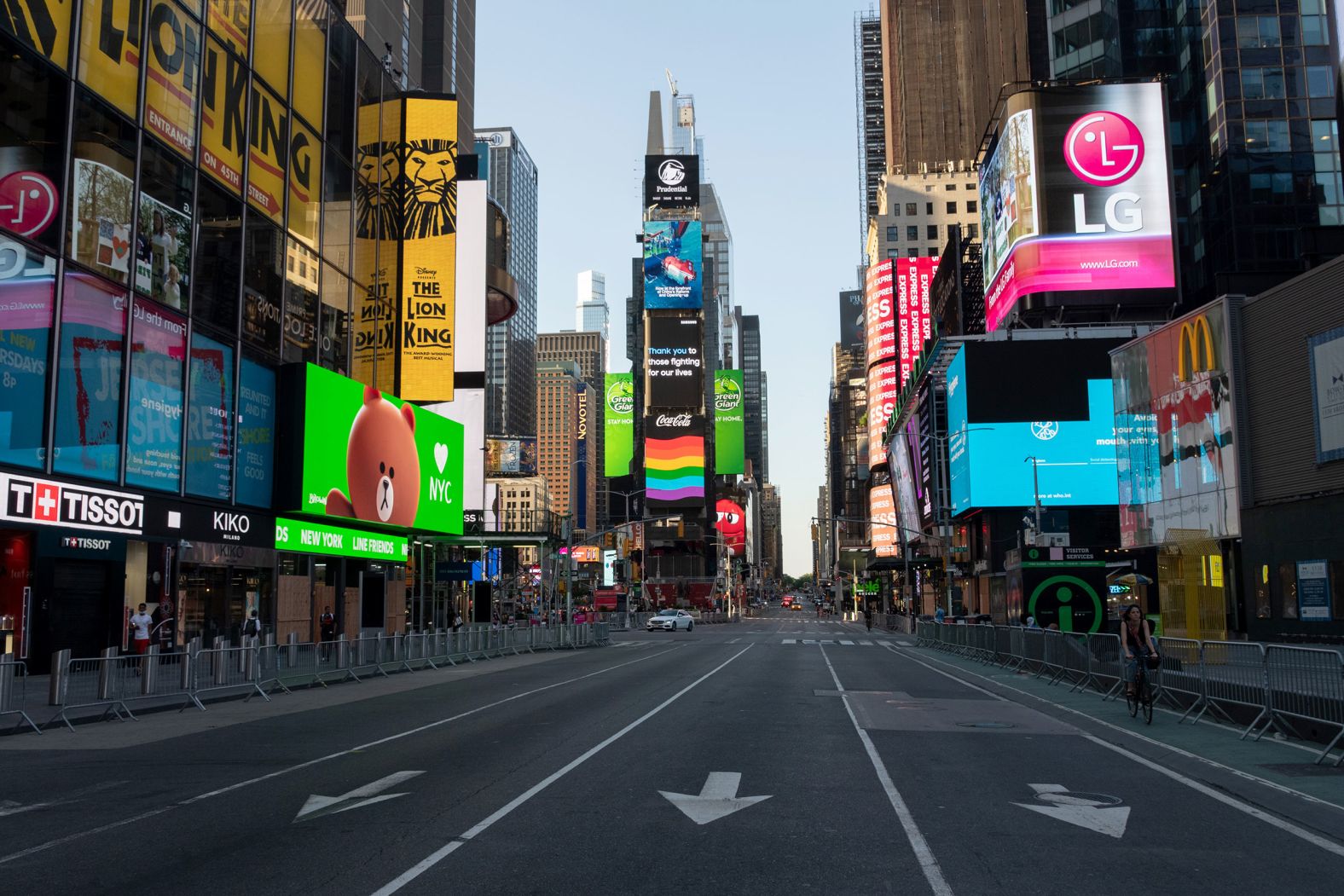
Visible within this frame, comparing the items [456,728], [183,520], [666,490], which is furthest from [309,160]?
[666,490]

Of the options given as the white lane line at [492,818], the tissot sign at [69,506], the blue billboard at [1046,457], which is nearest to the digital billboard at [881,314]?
the blue billboard at [1046,457]

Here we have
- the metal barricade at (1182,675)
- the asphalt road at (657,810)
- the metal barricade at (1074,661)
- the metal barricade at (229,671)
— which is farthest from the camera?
the metal barricade at (1074,661)

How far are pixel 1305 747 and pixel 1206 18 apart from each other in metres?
77.0

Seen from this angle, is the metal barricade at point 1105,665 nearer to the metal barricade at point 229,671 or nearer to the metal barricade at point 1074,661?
the metal barricade at point 1074,661

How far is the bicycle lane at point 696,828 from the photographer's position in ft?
24.3

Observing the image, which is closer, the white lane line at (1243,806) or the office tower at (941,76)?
the white lane line at (1243,806)

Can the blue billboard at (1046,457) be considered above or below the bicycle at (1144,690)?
above

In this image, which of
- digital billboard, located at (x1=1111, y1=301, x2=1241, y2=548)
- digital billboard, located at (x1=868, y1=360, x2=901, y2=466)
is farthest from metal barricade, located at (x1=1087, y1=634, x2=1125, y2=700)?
digital billboard, located at (x1=868, y1=360, x2=901, y2=466)

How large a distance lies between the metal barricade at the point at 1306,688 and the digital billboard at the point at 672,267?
5511 inches

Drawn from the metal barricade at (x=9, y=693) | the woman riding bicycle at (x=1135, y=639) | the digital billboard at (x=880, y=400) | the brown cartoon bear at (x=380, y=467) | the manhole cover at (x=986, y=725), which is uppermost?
the digital billboard at (x=880, y=400)

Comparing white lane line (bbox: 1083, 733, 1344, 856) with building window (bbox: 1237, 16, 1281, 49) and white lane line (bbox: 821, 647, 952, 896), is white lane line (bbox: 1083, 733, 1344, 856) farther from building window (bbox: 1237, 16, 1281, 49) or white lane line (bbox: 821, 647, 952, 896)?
building window (bbox: 1237, 16, 1281, 49)

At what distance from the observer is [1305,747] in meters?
14.1

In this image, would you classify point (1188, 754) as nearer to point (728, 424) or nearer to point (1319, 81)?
point (1319, 81)

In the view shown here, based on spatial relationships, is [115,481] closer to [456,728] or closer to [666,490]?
[456,728]
